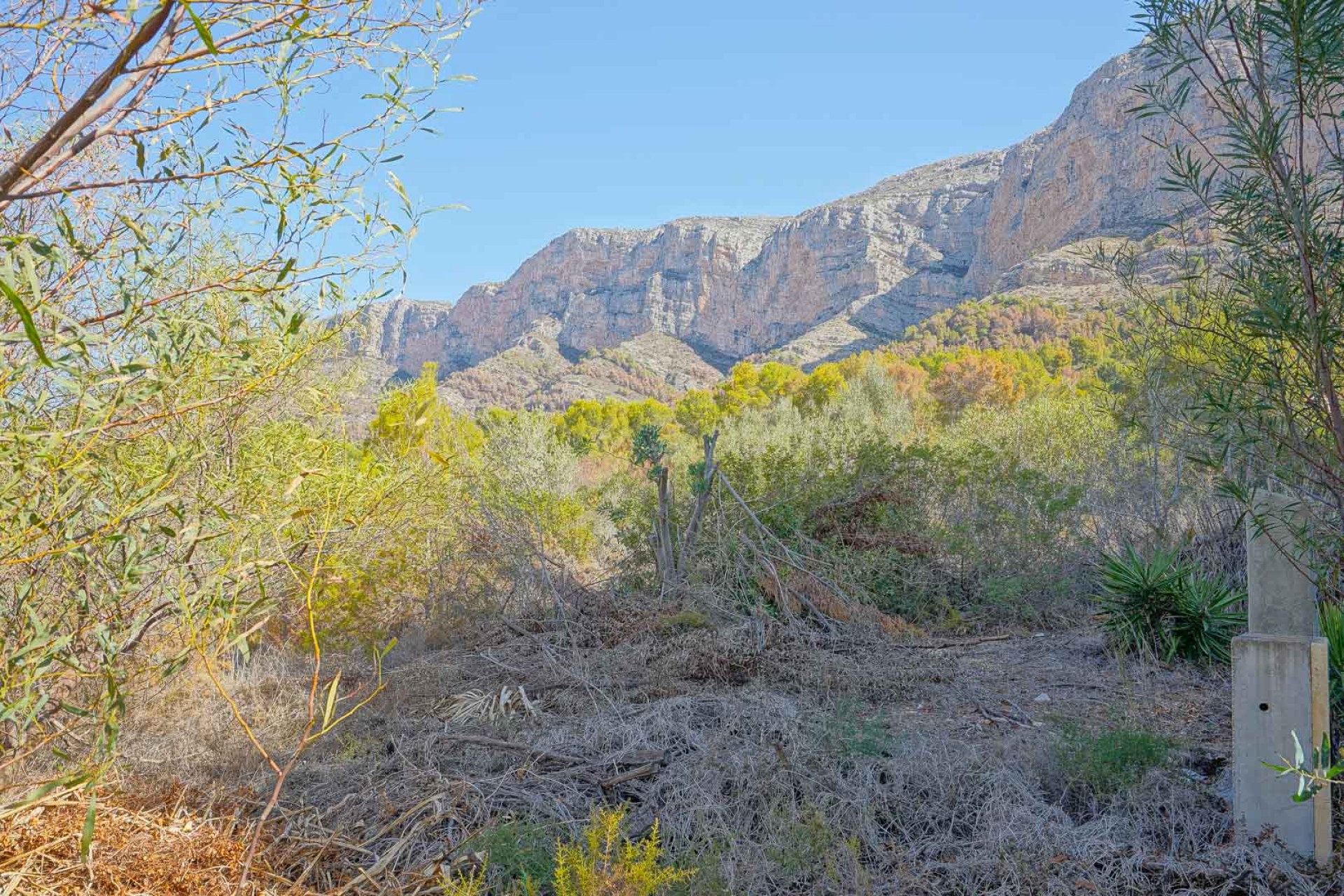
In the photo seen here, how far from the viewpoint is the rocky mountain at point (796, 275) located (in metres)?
52.2

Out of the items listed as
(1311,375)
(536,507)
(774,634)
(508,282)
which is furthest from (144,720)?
(508,282)

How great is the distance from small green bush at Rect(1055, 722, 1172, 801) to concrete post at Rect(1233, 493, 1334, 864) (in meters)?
0.49

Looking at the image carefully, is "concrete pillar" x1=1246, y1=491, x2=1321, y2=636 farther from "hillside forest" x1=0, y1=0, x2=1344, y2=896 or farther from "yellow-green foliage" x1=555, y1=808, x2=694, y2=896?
"yellow-green foliage" x1=555, y1=808, x2=694, y2=896

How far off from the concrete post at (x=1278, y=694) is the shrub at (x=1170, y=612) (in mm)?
2887

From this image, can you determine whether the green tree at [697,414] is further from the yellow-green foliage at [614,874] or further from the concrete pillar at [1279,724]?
the yellow-green foliage at [614,874]

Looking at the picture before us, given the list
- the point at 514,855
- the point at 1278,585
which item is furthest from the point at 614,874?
the point at 1278,585

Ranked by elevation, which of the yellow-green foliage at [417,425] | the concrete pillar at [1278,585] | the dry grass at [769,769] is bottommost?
the dry grass at [769,769]

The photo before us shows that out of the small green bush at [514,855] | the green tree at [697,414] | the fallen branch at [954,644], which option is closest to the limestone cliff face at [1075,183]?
the green tree at [697,414]

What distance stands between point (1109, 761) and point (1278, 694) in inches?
33.0

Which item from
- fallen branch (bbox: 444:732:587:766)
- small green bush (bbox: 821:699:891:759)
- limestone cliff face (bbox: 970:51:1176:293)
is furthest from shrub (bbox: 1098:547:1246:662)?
limestone cliff face (bbox: 970:51:1176:293)

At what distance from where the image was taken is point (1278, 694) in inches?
117

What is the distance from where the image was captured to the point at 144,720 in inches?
180

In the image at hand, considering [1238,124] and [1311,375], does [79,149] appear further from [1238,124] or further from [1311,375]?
[1311,375]

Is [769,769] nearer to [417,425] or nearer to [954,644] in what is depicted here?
[417,425]
